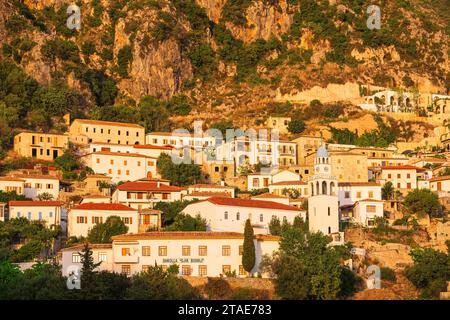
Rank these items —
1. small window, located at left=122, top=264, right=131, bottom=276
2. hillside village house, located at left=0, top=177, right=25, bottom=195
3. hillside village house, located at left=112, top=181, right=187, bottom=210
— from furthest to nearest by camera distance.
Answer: hillside village house, located at left=0, top=177, right=25, bottom=195 → hillside village house, located at left=112, top=181, right=187, bottom=210 → small window, located at left=122, top=264, right=131, bottom=276

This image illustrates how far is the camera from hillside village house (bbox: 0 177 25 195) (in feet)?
295

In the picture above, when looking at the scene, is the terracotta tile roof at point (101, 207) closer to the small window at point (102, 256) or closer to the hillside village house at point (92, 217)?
the hillside village house at point (92, 217)

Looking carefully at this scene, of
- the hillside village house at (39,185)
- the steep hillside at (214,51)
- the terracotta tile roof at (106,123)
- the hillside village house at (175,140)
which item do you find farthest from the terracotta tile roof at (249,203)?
the steep hillside at (214,51)

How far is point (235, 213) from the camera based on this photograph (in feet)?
265

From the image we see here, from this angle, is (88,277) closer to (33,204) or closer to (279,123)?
(33,204)

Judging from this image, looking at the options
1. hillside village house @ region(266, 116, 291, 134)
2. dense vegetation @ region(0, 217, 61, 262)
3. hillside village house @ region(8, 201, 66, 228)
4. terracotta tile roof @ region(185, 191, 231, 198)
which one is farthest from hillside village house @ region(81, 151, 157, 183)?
hillside village house @ region(266, 116, 291, 134)

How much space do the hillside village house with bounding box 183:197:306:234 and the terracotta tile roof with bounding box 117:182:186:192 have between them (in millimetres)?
7838

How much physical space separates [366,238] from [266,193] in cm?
1358

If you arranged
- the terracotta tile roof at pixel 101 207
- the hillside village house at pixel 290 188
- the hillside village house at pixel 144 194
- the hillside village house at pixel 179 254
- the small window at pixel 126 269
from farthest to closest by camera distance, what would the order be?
the hillside village house at pixel 290 188 < the hillside village house at pixel 144 194 < the terracotta tile roof at pixel 101 207 < the hillside village house at pixel 179 254 < the small window at pixel 126 269

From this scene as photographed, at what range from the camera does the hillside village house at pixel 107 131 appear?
362ft

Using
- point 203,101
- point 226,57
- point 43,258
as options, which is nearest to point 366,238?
point 43,258

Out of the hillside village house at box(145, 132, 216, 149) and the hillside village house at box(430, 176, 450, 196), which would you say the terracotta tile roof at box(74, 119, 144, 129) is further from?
the hillside village house at box(430, 176, 450, 196)

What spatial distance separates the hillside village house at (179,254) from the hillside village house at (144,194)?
14.7 metres

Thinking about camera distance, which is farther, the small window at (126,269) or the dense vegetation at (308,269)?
the small window at (126,269)
